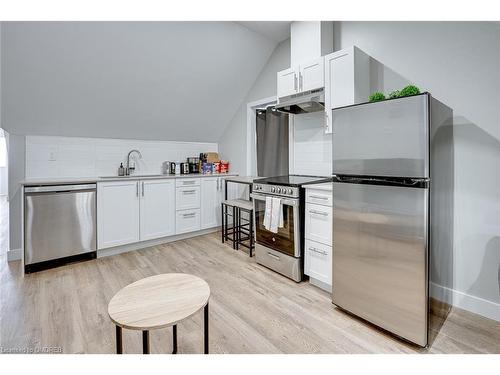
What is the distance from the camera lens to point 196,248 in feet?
12.2

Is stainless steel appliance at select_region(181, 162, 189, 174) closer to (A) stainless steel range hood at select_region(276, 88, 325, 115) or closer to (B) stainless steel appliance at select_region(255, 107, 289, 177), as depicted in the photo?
(B) stainless steel appliance at select_region(255, 107, 289, 177)

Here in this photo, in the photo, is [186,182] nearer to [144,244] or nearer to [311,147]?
[144,244]

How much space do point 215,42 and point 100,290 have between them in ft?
10.6

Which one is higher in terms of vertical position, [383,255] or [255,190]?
[255,190]

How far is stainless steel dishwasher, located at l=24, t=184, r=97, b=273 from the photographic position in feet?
9.33

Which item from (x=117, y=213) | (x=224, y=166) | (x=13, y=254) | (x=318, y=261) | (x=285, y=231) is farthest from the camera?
(x=224, y=166)

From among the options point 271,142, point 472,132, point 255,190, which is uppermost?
point 271,142

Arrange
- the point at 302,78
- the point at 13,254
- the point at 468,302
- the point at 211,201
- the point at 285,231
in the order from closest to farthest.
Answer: the point at 468,302
the point at 285,231
the point at 302,78
the point at 13,254
the point at 211,201

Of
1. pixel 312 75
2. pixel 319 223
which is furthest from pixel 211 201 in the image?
pixel 312 75

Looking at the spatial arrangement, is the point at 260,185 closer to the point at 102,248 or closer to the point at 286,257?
the point at 286,257

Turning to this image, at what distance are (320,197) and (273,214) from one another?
23.0 inches

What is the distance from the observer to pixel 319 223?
2.44 meters

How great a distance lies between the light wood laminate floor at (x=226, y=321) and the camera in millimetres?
1720

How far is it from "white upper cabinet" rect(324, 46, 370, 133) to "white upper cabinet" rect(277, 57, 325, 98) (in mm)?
84
